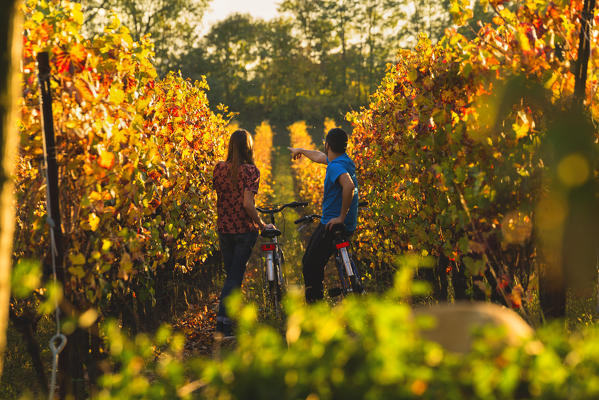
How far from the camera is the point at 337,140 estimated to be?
515 cm

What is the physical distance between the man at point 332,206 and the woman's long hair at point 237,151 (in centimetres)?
87

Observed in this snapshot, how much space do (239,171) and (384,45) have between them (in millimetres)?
53656

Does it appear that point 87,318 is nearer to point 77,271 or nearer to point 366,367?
point 77,271

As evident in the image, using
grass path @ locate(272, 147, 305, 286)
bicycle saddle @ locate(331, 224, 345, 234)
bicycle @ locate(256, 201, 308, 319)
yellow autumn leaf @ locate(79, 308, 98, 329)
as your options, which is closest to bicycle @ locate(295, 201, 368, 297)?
bicycle saddle @ locate(331, 224, 345, 234)

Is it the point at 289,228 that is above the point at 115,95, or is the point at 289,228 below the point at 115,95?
below

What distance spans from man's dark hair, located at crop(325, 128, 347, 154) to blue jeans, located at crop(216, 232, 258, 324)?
1.32 meters

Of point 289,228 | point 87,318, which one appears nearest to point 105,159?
point 87,318

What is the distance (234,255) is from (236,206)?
1.78 ft

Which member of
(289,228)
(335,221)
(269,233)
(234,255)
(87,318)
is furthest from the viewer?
(289,228)

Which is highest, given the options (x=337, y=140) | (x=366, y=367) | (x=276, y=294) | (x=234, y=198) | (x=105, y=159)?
(x=337, y=140)

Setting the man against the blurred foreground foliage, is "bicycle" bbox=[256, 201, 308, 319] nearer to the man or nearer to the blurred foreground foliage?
the man

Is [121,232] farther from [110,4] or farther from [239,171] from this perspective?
[110,4]

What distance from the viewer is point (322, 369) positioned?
1505 millimetres

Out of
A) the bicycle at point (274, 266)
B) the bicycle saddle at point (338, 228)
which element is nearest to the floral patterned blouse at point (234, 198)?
the bicycle at point (274, 266)
